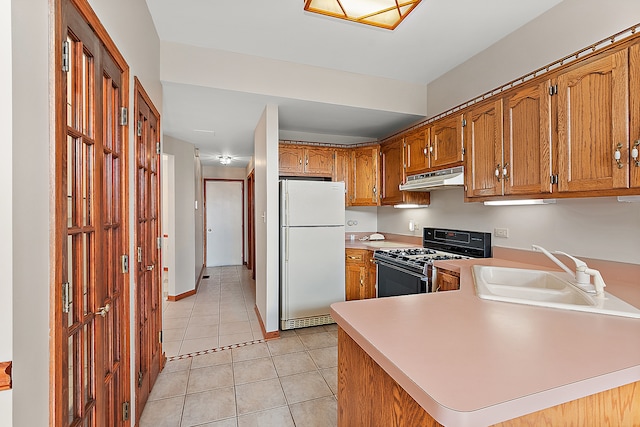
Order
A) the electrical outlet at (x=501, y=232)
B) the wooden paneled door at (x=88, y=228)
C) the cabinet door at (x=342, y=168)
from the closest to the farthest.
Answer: the wooden paneled door at (x=88, y=228)
the electrical outlet at (x=501, y=232)
the cabinet door at (x=342, y=168)

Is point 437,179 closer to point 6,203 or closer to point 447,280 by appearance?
point 447,280

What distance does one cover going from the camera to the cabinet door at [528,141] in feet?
6.07

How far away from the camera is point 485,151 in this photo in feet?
7.59

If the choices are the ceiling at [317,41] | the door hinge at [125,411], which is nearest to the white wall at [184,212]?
the ceiling at [317,41]

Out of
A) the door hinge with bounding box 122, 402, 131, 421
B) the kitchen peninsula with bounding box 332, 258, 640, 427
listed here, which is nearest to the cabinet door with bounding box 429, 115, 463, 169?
the kitchen peninsula with bounding box 332, 258, 640, 427

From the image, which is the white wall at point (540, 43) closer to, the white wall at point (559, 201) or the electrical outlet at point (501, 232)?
the white wall at point (559, 201)

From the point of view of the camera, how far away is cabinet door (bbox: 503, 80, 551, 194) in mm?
1852

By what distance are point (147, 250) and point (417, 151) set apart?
272cm

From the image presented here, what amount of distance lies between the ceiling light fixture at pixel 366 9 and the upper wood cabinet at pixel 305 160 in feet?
6.09

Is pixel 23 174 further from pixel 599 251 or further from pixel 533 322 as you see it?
pixel 599 251

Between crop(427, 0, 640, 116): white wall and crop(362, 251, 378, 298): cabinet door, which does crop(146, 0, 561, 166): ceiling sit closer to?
crop(427, 0, 640, 116): white wall

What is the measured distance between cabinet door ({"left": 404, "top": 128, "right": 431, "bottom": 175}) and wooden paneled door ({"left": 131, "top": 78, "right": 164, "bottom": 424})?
2511mm

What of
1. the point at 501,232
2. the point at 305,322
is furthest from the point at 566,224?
the point at 305,322

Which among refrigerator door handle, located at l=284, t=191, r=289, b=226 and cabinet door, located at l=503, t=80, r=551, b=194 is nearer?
cabinet door, located at l=503, t=80, r=551, b=194
